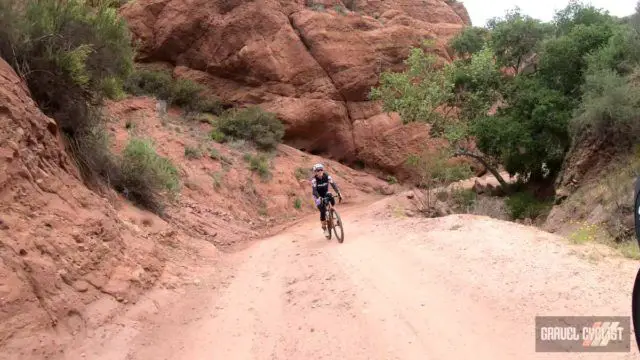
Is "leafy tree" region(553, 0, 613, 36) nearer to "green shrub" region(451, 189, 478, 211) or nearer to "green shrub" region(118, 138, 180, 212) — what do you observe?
"green shrub" region(451, 189, 478, 211)

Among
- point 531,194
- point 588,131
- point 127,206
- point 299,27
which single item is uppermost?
point 299,27

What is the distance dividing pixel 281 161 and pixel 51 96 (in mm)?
14847

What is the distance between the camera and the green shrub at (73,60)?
748 centimetres

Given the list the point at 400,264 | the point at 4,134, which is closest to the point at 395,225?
the point at 400,264

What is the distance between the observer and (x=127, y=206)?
9180 mm

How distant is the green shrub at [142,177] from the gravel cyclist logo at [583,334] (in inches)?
316

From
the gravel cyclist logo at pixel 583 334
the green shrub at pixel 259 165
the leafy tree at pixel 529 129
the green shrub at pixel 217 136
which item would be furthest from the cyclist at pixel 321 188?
the green shrub at pixel 217 136

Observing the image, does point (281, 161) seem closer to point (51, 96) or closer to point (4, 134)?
point (51, 96)

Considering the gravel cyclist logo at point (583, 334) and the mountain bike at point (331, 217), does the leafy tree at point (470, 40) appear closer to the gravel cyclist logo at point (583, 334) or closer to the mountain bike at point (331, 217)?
the mountain bike at point (331, 217)

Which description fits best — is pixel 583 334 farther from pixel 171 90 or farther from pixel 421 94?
pixel 171 90

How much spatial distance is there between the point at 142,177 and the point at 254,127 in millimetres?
13203

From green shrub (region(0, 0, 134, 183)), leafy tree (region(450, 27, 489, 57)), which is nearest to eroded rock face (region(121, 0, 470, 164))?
leafy tree (region(450, 27, 489, 57))

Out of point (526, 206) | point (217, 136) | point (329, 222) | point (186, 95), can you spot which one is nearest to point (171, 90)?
point (186, 95)

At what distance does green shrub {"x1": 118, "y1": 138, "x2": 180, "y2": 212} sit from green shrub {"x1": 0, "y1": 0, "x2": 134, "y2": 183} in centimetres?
38
